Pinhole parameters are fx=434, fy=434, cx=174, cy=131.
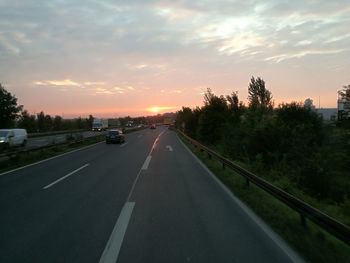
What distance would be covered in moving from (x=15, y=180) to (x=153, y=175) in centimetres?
502

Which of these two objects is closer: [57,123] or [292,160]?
[292,160]

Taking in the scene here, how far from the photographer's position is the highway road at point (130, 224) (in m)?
6.34

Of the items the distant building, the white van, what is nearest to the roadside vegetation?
the distant building

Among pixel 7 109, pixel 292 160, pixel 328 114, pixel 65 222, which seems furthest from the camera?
pixel 328 114

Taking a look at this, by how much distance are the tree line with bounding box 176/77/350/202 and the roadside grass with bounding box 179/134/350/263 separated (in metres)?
2.87

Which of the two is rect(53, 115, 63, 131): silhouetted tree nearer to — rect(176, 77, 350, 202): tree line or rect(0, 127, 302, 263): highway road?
rect(176, 77, 350, 202): tree line

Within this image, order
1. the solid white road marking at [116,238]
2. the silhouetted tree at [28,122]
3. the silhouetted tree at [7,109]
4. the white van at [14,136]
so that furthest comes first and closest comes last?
the silhouetted tree at [28,122] → the silhouetted tree at [7,109] → the white van at [14,136] → the solid white road marking at [116,238]

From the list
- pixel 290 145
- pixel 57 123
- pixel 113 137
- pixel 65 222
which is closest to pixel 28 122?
pixel 57 123

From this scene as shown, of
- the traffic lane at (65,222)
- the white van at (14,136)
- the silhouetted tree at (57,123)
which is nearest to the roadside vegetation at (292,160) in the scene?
the traffic lane at (65,222)

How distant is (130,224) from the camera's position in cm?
827

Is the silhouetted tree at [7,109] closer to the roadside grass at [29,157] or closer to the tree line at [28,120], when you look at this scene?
the tree line at [28,120]

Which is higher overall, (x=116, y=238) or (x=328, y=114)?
(x=328, y=114)

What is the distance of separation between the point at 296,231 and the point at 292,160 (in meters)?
16.5

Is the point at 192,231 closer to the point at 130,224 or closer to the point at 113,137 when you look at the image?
the point at 130,224
